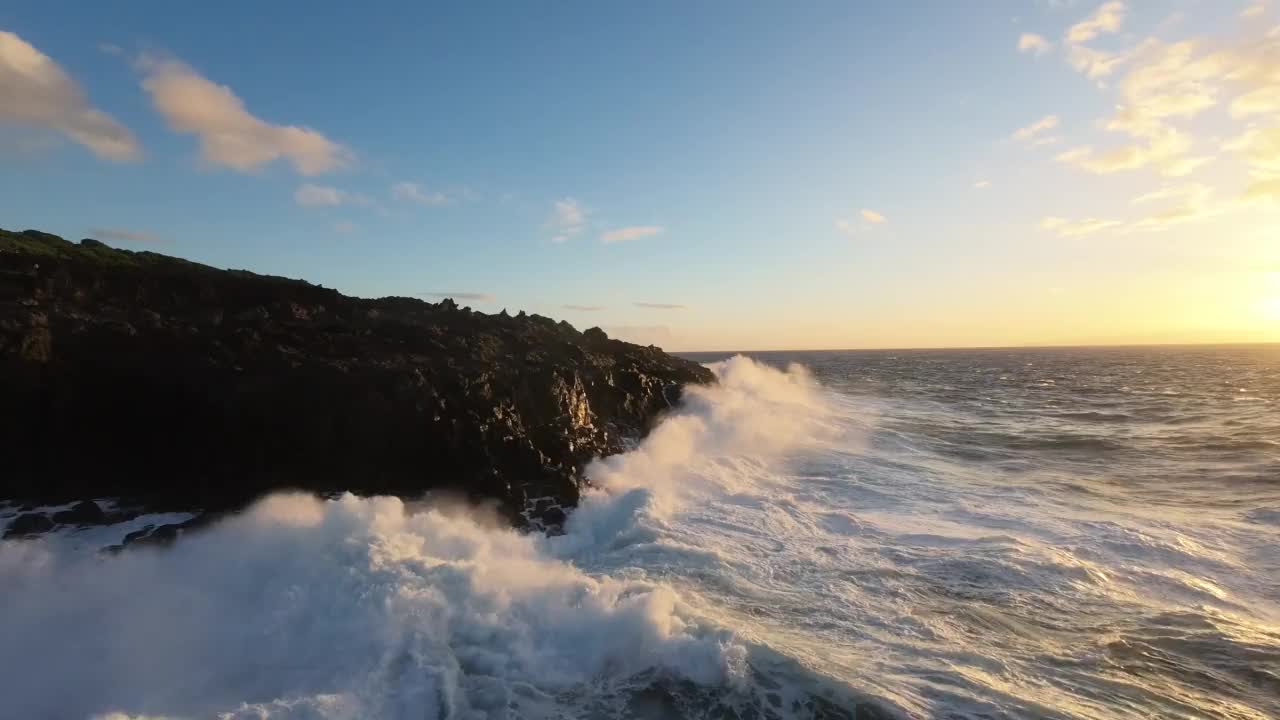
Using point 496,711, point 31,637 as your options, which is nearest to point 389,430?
point 31,637

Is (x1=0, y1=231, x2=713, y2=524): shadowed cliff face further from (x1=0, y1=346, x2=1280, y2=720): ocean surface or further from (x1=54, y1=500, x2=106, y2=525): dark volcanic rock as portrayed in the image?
(x1=0, y1=346, x2=1280, y2=720): ocean surface

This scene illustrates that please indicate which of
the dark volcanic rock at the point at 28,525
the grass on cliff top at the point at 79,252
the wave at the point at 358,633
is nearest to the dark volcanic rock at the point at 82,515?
the dark volcanic rock at the point at 28,525

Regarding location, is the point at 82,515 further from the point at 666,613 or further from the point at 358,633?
the point at 666,613

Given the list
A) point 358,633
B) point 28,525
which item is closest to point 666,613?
point 358,633

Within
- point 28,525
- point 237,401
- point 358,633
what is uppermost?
point 237,401

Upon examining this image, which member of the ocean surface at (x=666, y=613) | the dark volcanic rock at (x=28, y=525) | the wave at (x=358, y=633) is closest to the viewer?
the wave at (x=358, y=633)

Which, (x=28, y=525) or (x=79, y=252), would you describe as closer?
(x=28, y=525)

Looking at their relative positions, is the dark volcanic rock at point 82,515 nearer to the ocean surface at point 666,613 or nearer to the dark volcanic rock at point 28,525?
the dark volcanic rock at point 28,525
